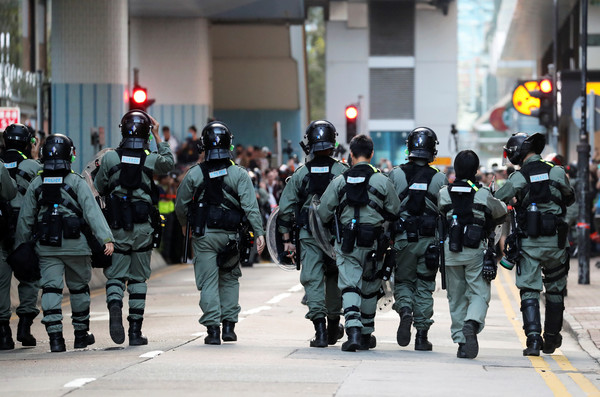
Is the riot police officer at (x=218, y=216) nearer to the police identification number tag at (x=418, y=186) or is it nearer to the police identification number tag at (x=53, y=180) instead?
the police identification number tag at (x=53, y=180)

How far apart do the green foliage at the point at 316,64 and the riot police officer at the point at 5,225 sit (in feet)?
240

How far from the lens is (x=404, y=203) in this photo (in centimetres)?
1304

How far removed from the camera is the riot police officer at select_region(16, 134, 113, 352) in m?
12.4

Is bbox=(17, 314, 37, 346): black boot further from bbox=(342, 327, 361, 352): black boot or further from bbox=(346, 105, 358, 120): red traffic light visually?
bbox=(346, 105, 358, 120): red traffic light

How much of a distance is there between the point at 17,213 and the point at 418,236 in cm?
376

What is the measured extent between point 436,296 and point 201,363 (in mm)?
10053

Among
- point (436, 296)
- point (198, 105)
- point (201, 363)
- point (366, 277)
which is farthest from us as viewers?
point (198, 105)

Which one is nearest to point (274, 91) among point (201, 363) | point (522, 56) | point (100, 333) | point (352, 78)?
point (352, 78)

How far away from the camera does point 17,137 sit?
13.7 metres

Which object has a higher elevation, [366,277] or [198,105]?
[198,105]

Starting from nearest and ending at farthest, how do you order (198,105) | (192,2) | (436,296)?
(436,296)
(192,2)
(198,105)

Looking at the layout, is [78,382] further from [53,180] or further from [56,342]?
[53,180]

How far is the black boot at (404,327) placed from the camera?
41.6 ft

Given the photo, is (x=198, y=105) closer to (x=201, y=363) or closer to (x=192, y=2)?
(x=192, y=2)
